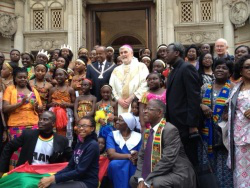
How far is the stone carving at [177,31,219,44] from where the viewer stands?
1265 centimetres

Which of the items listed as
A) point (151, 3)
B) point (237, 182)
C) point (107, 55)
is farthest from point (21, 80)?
point (151, 3)

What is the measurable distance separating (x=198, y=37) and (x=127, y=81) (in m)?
6.58

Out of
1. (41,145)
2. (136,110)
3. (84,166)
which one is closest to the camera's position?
(84,166)

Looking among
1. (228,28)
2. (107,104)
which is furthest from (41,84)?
(228,28)

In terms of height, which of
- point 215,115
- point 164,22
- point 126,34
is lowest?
point 215,115

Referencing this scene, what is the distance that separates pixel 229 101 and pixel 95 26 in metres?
9.39

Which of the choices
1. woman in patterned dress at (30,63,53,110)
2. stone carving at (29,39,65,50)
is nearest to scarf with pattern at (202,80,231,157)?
woman in patterned dress at (30,63,53,110)

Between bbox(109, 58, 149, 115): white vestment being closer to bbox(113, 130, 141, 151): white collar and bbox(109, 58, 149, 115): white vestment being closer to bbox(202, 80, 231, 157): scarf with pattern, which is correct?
bbox(113, 130, 141, 151): white collar

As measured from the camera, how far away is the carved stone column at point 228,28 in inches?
485

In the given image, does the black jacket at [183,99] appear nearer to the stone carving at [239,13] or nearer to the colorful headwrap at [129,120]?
the colorful headwrap at [129,120]

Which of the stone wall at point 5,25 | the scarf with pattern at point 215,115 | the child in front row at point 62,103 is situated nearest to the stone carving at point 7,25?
the stone wall at point 5,25

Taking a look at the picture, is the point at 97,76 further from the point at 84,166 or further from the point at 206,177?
the point at 206,177

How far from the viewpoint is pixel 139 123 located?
659cm

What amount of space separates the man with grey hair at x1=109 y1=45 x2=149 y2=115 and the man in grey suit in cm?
198
